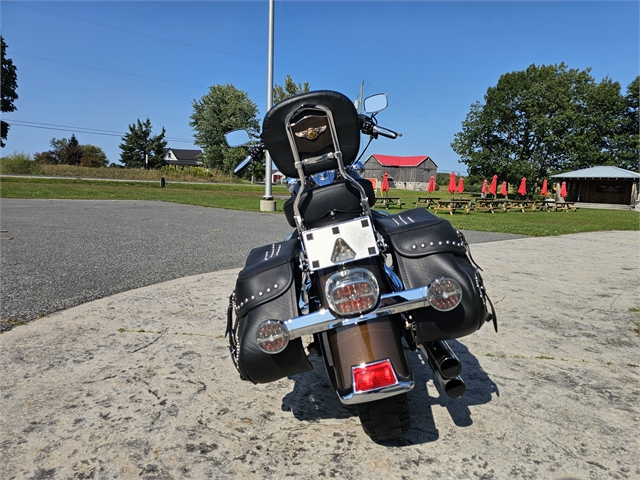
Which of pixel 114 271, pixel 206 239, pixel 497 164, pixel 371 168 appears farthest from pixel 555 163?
pixel 114 271

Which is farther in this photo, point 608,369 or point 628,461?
point 608,369

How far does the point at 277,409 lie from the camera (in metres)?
2.39

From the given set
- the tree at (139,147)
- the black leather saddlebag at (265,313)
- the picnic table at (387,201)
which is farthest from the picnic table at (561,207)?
the tree at (139,147)

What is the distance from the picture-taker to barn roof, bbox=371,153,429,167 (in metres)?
80.6

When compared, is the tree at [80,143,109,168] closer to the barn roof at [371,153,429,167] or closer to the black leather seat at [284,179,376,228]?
the barn roof at [371,153,429,167]

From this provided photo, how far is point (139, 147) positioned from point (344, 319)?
81818 millimetres

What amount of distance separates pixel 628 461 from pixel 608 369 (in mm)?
1125

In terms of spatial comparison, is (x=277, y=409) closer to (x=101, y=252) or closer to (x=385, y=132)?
(x=385, y=132)

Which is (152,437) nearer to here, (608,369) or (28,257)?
(608,369)

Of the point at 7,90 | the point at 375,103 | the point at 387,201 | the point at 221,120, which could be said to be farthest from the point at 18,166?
the point at 375,103

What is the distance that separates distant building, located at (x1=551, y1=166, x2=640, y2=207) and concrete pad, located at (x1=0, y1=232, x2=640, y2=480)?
36.9 meters

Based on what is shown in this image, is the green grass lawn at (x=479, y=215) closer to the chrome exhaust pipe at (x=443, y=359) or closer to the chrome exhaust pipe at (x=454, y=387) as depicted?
the chrome exhaust pipe at (x=443, y=359)

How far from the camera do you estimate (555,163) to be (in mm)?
44969

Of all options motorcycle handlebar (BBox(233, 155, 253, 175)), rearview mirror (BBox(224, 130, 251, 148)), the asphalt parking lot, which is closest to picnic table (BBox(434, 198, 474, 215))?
the asphalt parking lot
